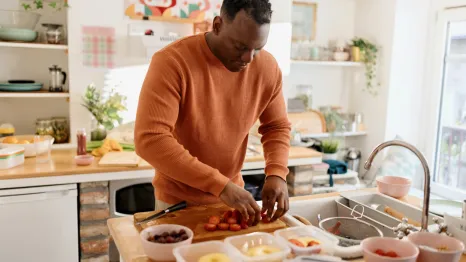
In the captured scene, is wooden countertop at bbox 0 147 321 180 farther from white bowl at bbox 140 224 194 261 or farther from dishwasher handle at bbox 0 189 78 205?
white bowl at bbox 140 224 194 261

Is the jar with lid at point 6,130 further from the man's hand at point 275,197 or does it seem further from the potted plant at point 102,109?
the man's hand at point 275,197

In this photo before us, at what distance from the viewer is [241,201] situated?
128 cm

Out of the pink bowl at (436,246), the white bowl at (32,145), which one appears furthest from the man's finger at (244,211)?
the white bowl at (32,145)

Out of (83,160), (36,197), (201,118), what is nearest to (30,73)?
(83,160)

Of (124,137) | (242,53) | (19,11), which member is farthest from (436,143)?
(19,11)

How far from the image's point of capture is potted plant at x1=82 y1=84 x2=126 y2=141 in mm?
2826

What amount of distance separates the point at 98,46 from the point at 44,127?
65cm

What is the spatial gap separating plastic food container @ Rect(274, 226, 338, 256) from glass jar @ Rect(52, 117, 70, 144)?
2.13 meters

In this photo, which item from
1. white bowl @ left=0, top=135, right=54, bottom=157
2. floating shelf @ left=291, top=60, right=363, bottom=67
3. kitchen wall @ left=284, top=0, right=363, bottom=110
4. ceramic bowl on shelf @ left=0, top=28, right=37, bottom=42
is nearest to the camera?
white bowl @ left=0, top=135, right=54, bottom=157

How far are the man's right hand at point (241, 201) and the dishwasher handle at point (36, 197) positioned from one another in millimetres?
1338

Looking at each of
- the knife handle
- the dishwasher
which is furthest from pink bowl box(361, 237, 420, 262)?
the dishwasher

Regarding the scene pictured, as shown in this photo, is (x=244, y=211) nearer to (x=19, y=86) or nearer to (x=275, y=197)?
(x=275, y=197)

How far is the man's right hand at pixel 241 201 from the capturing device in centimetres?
128

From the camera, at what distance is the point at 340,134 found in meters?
3.61
